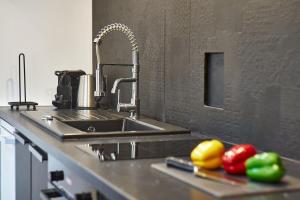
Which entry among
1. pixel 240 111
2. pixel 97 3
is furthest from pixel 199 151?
pixel 97 3

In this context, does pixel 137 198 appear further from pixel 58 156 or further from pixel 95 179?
pixel 58 156

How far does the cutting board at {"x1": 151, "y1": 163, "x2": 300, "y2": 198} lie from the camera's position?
117cm

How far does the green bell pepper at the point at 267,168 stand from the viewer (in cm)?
123

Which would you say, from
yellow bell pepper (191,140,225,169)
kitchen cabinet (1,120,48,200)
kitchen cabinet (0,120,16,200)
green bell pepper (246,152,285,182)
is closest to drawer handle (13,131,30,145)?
kitchen cabinet (1,120,48,200)

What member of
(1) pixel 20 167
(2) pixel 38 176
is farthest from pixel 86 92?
(2) pixel 38 176

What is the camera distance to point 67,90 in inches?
123

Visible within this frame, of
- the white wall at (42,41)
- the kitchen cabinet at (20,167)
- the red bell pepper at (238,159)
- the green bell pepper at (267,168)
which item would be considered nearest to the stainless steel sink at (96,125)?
the kitchen cabinet at (20,167)

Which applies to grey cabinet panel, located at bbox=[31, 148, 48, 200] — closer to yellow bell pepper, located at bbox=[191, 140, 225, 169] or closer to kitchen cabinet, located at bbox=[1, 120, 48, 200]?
kitchen cabinet, located at bbox=[1, 120, 48, 200]

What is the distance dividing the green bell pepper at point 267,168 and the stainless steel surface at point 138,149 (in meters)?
0.44

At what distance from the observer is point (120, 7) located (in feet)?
10.4

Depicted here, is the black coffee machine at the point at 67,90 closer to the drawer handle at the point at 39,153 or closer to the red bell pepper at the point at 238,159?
the drawer handle at the point at 39,153

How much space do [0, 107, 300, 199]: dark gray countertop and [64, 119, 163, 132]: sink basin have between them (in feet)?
1.83

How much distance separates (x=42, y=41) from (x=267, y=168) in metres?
2.56

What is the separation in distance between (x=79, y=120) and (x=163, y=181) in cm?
125
